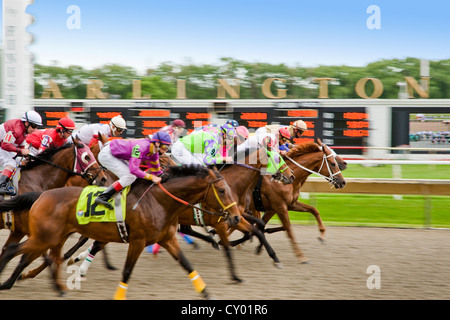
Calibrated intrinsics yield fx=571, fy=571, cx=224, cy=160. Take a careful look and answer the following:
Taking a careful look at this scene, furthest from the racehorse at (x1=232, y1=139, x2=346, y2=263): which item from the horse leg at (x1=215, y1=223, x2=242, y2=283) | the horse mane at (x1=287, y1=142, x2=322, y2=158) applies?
the horse leg at (x1=215, y1=223, x2=242, y2=283)

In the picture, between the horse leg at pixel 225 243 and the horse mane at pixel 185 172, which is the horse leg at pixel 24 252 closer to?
the horse mane at pixel 185 172

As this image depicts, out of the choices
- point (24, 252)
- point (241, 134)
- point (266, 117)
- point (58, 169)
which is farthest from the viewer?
point (266, 117)

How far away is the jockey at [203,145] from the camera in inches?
262

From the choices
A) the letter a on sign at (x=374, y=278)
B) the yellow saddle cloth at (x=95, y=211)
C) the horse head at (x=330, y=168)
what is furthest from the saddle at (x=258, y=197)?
the yellow saddle cloth at (x=95, y=211)

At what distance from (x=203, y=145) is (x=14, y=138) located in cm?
212

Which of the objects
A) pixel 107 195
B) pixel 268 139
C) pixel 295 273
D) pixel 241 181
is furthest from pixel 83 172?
pixel 295 273

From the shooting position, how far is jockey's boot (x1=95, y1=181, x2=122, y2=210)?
16.4ft

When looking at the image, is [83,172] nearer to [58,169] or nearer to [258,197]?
[58,169]

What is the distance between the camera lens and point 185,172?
5.19m

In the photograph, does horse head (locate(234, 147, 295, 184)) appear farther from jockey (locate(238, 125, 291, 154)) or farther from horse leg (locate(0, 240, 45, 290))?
horse leg (locate(0, 240, 45, 290))

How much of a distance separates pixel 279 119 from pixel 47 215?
9844 millimetres

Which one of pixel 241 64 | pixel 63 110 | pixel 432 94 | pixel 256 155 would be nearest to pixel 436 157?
pixel 256 155
